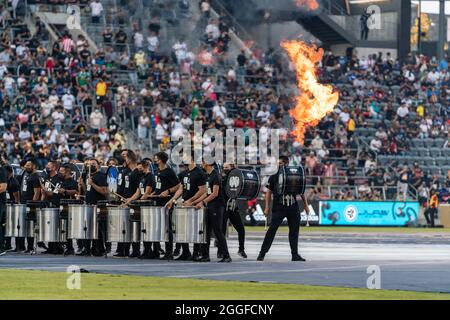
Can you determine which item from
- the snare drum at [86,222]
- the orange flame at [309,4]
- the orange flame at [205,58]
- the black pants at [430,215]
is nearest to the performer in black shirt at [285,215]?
the snare drum at [86,222]

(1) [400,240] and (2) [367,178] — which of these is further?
(2) [367,178]

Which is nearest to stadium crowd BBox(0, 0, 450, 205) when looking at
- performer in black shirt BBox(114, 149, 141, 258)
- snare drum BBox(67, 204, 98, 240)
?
snare drum BBox(67, 204, 98, 240)

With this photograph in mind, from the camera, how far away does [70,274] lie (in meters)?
19.7

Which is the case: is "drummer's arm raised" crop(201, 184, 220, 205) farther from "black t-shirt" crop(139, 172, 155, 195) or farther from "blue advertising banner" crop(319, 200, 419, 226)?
"blue advertising banner" crop(319, 200, 419, 226)

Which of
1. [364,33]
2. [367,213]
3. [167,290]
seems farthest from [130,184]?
[364,33]

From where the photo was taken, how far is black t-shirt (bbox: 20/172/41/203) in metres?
27.1

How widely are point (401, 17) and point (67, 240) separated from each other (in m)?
38.3

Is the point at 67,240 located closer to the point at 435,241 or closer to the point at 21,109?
the point at 435,241

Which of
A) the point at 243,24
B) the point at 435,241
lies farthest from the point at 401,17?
the point at 435,241

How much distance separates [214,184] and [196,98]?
85.3ft

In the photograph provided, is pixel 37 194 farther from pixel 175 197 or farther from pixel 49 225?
pixel 175 197

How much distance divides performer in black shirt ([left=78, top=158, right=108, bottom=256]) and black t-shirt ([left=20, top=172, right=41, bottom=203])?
4.78 ft

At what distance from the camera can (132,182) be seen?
2539cm
